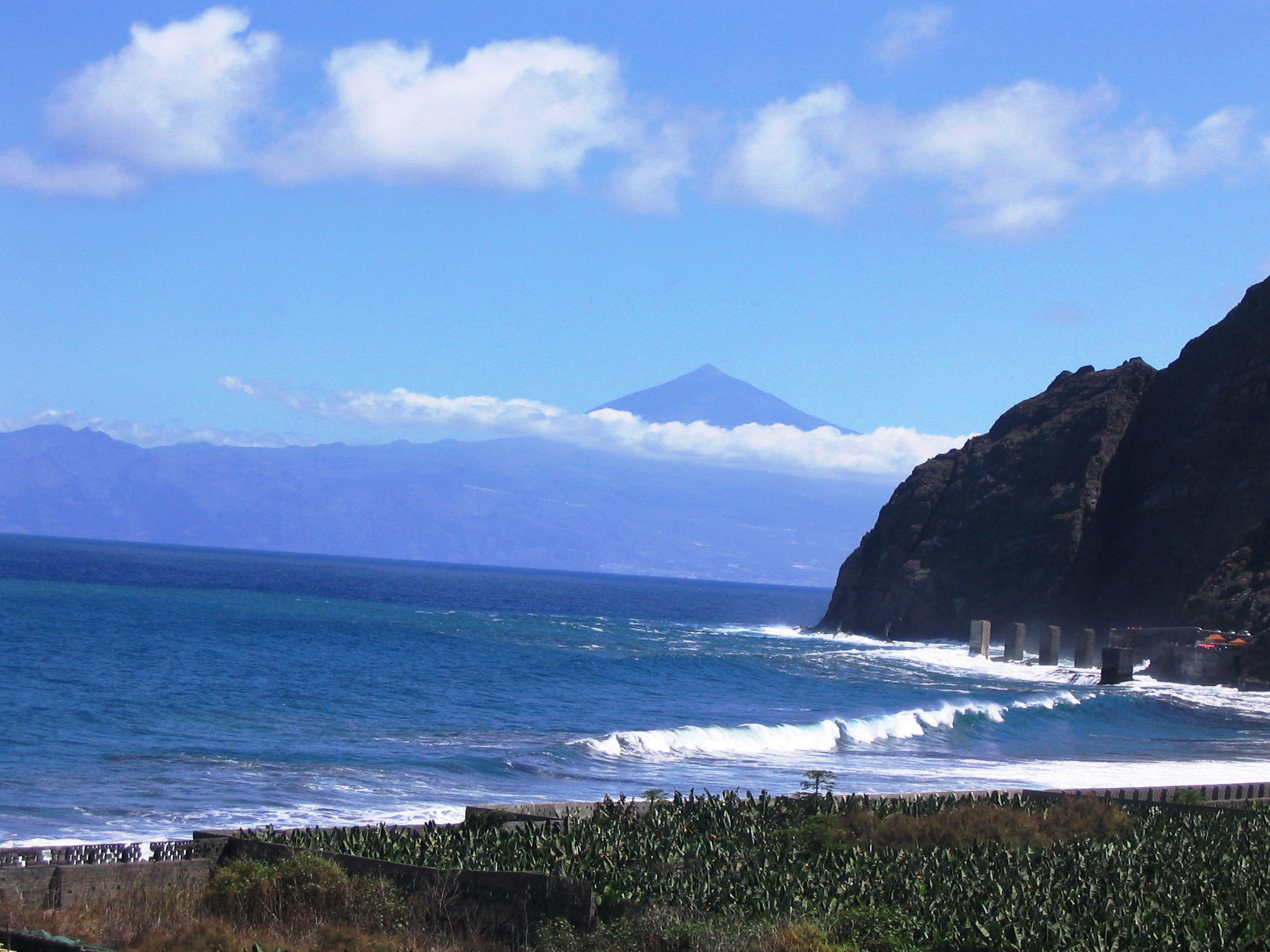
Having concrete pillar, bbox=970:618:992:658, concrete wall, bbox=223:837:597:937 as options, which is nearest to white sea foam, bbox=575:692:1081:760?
concrete wall, bbox=223:837:597:937

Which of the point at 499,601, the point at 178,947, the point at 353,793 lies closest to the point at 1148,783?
the point at 353,793

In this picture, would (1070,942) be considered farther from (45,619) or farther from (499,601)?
(499,601)

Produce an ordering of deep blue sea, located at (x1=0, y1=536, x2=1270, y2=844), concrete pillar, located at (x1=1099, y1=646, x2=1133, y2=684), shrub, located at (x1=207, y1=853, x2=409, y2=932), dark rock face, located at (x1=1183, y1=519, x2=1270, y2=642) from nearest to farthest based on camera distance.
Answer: shrub, located at (x1=207, y1=853, x2=409, y2=932), deep blue sea, located at (x1=0, y1=536, x2=1270, y2=844), concrete pillar, located at (x1=1099, y1=646, x2=1133, y2=684), dark rock face, located at (x1=1183, y1=519, x2=1270, y2=642)

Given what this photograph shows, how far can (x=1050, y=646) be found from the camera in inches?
3684

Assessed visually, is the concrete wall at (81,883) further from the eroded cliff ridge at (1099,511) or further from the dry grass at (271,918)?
the eroded cliff ridge at (1099,511)

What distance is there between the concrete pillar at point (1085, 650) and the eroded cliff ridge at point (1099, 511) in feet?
19.4

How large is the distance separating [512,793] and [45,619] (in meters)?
62.7

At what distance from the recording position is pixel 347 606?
411ft

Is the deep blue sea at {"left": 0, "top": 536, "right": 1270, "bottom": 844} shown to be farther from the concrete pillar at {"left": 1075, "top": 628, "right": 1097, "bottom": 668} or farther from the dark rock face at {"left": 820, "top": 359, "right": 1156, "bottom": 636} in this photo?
the dark rock face at {"left": 820, "top": 359, "right": 1156, "bottom": 636}

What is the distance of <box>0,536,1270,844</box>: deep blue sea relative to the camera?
30.2 m

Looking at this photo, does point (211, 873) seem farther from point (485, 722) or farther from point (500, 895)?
point (485, 722)

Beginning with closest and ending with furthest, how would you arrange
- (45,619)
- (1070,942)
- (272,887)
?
(1070,942) < (272,887) < (45,619)

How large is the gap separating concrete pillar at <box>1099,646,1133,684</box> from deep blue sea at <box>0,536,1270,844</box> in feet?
7.47

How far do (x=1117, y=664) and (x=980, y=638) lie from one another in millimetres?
24392
